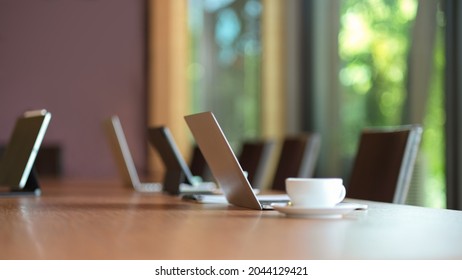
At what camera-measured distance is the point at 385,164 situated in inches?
120

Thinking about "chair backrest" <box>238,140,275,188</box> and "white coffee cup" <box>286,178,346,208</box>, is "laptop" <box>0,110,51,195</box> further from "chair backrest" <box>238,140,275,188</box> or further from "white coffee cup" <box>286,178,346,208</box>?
"chair backrest" <box>238,140,275,188</box>

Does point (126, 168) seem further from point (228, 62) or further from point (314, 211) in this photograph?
point (228, 62)

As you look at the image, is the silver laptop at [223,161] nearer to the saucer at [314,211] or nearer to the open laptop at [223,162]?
the open laptop at [223,162]

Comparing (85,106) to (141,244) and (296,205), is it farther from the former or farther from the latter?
(141,244)

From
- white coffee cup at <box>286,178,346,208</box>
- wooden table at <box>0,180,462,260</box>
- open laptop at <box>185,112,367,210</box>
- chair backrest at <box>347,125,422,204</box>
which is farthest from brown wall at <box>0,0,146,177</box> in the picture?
white coffee cup at <box>286,178,346,208</box>

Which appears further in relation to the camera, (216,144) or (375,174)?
(375,174)

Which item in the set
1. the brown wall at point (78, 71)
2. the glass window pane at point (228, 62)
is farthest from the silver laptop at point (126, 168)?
the glass window pane at point (228, 62)

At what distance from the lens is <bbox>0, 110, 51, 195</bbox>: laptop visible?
3.11 meters

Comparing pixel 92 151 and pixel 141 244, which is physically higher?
pixel 141 244

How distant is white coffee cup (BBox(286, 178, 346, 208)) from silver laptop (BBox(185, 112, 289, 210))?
0.47 ft

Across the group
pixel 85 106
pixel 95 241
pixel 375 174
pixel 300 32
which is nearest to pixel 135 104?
pixel 85 106

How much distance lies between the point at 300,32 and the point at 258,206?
5590 millimetres

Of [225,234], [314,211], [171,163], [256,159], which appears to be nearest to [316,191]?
[314,211]
